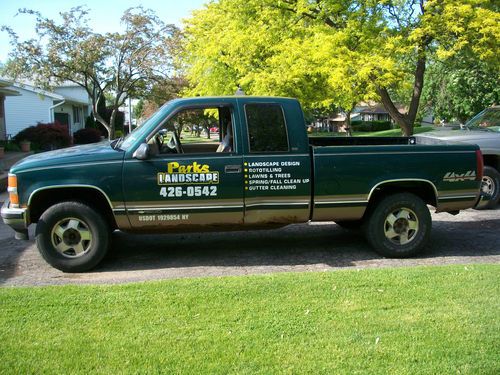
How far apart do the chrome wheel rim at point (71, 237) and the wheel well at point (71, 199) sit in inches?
10.5

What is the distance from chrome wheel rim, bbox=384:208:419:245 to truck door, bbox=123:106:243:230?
6.32 feet

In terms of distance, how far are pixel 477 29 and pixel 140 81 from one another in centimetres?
2100

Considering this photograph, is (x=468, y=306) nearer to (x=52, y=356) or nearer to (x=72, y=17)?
(x=52, y=356)

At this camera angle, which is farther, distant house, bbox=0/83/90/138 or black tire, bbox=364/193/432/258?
distant house, bbox=0/83/90/138

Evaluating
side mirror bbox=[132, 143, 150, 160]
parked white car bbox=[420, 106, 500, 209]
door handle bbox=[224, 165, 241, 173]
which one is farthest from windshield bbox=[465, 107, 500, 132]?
side mirror bbox=[132, 143, 150, 160]

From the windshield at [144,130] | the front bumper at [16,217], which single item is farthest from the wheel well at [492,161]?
the front bumper at [16,217]

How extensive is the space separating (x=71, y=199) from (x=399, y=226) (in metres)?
4.06

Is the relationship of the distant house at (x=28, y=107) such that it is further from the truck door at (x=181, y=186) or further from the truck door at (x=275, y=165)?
the truck door at (x=275, y=165)

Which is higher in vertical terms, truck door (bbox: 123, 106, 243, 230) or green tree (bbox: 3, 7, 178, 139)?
green tree (bbox: 3, 7, 178, 139)

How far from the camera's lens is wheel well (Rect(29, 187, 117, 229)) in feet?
19.2

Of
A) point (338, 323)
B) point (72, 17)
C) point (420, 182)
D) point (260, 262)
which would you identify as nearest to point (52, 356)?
point (338, 323)

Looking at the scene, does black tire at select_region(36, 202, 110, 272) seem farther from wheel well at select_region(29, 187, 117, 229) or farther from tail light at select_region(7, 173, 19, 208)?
tail light at select_region(7, 173, 19, 208)

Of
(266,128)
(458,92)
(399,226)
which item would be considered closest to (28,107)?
(266,128)

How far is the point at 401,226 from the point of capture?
648 cm
